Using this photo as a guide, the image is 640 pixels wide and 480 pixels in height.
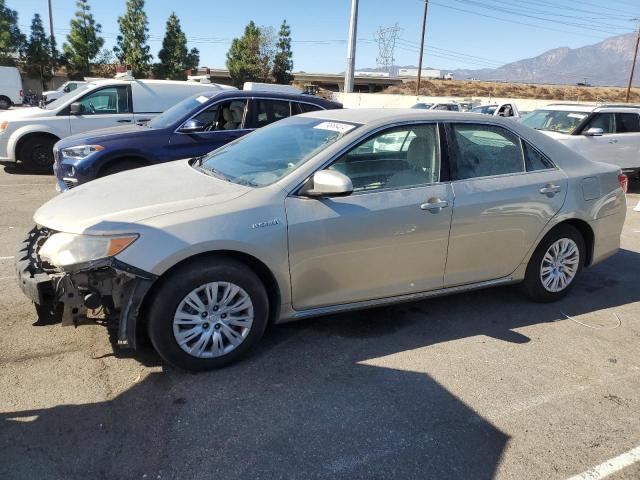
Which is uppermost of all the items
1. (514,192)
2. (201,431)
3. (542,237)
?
(514,192)

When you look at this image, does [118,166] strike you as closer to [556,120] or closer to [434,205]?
[434,205]

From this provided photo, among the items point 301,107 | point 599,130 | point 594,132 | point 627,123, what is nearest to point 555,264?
point 301,107

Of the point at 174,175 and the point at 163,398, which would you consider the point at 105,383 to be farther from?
the point at 174,175

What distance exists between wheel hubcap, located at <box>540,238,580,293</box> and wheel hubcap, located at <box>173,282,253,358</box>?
9.07ft

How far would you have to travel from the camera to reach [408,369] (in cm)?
358

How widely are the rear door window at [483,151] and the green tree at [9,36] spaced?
50.2m

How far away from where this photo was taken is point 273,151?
4164 millimetres

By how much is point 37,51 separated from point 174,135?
47.8 m

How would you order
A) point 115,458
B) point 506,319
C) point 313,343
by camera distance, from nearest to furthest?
point 115,458
point 313,343
point 506,319

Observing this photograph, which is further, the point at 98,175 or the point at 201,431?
the point at 98,175

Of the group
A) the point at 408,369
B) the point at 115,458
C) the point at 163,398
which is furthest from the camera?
the point at 408,369

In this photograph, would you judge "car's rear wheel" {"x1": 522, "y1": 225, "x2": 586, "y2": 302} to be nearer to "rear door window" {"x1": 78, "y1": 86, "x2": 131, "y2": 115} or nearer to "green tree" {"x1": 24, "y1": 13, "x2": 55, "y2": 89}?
"rear door window" {"x1": 78, "y1": 86, "x2": 131, "y2": 115}

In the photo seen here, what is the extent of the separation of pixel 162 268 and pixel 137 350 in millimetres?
859

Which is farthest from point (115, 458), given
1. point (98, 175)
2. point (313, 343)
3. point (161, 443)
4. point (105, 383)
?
point (98, 175)
